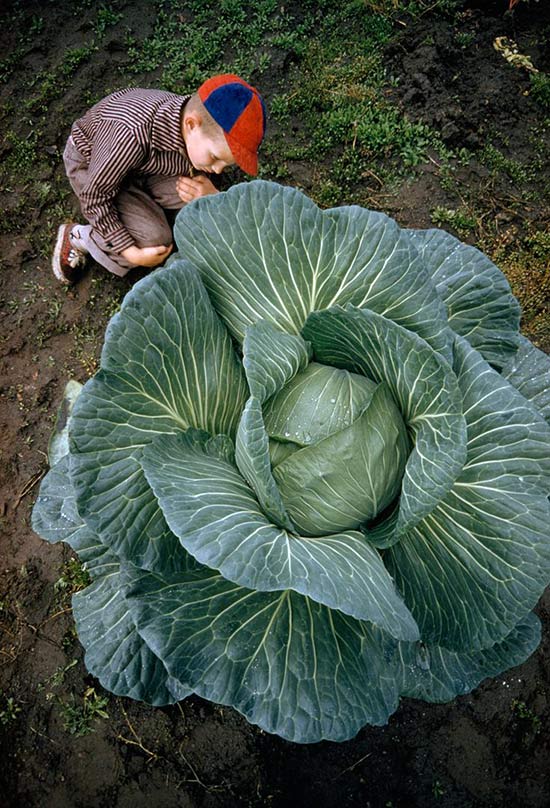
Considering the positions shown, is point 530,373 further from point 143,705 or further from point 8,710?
point 8,710

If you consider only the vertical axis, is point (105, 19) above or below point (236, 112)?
below

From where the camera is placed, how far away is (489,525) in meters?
1.82

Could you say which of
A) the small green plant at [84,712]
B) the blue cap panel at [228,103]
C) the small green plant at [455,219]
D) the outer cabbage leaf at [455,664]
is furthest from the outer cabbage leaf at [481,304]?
the small green plant at [84,712]

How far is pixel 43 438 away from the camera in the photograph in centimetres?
312

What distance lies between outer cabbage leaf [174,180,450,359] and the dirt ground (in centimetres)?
148

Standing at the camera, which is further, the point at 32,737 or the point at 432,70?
the point at 432,70

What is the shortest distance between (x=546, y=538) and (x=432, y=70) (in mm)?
2958

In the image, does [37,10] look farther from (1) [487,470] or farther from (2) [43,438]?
(1) [487,470]

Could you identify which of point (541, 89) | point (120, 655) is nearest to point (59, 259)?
point (120, 655)

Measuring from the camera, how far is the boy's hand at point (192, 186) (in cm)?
299

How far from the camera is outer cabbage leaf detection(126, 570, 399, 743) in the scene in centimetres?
174

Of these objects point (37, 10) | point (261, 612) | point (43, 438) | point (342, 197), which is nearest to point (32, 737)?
point (43, 438)

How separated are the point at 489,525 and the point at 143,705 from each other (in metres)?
1.81

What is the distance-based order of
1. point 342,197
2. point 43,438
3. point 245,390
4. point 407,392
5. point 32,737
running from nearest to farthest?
point 407,392 → point 245,390 → point 32,737 → point 43,438 → point 342,197
